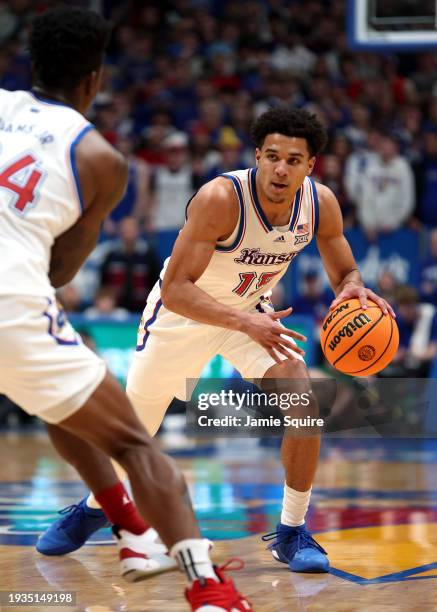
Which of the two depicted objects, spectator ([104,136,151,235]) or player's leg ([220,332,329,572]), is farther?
spectator ([104,136,151,235])

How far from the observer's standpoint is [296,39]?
50.9ft

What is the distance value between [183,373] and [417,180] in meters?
7.88

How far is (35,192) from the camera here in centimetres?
344

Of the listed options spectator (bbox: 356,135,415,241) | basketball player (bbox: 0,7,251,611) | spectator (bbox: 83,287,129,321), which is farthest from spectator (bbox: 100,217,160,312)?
basketball player (bbox: 0,7,251,611)

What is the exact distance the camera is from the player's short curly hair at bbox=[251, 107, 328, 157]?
4.97 metres

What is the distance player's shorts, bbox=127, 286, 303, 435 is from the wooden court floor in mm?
783

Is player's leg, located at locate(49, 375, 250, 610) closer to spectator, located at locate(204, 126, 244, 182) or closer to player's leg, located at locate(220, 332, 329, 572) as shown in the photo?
player's leg, located at locate(220, 332, 329, 572)

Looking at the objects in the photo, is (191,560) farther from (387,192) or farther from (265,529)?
(387,192)

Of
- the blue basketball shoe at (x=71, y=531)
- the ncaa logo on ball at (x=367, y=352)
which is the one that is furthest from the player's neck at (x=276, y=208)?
the blue basketball shoe at (x=71, y=531)

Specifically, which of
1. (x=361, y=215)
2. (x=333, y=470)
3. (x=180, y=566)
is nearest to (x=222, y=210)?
(x=180, y=566)

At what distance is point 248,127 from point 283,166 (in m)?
4.55

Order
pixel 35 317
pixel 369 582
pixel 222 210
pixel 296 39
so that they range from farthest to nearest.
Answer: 1. pixel 296 39
2. pixel 222 210
3. pixel 369 582
4. pixel 35 317

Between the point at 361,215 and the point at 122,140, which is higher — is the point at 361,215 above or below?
below

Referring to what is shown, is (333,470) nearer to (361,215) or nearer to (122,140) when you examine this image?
Result: (361,215)
